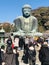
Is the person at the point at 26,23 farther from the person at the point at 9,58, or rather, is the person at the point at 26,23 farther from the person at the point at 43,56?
the person at the point at 43,56

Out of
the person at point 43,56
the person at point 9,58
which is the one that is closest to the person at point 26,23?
the person at point 9,58

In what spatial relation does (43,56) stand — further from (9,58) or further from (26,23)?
(26,23)

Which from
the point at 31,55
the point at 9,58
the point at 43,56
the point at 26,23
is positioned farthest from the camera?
the point at 26,23

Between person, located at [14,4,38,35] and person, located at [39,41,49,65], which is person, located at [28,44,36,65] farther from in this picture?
person, located at [14,4,38,35]

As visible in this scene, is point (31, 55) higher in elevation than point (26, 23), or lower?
lower

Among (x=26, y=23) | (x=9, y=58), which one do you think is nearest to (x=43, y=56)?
(x=9, y=58)

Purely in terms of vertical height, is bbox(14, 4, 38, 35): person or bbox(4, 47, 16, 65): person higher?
bbox(14, 4, 38, 35): person

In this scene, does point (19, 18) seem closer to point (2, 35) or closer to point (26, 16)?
point (26, 16)

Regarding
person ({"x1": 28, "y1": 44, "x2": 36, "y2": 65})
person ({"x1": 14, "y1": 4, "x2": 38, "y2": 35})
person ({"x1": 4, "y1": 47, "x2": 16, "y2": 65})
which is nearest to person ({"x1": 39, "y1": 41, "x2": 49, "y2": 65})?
person ({"x1": 28, "y1": 44, "x2": 36, "y2": 65})

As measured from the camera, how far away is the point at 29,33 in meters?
16.2

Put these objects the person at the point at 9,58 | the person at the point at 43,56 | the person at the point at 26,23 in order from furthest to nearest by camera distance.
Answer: the person at the point at 26,23, the person at the point at 9,58, the person at the point at 43,56

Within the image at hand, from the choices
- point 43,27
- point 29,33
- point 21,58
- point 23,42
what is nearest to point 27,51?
point 21,58

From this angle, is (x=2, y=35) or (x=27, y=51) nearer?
(x=27, y=51)

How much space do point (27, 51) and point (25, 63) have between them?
734 mm
